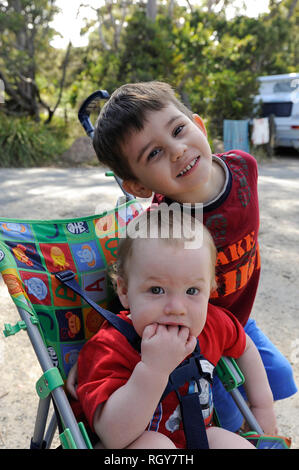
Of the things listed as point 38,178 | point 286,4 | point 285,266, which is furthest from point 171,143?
point 286,4

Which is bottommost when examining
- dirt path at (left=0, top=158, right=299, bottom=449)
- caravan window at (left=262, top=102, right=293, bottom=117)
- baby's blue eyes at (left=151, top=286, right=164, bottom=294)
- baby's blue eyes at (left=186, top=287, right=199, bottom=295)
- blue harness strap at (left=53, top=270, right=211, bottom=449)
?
dirt path at (left=0, top=158, right=299, bottom=449)

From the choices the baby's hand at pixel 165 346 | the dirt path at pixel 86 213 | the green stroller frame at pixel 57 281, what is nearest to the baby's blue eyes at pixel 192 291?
the baby's hand at pixel 165 346

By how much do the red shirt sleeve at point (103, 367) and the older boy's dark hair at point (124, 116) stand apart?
538 millimetres

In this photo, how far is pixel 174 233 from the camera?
3.92 feet

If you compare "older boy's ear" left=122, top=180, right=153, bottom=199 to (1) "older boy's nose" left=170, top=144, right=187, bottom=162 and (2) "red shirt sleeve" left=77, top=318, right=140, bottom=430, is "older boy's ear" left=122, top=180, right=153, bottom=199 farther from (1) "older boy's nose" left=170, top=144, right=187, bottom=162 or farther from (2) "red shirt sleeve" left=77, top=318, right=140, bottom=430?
(2) "red shirt sleeve" left=77, top=318, right=140, bottom=430

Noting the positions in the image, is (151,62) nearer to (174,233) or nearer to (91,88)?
(91,88)

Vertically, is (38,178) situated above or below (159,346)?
below

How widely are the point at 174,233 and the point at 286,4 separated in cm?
1730

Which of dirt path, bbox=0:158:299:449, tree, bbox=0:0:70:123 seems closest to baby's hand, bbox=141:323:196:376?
dirt path, bbox=0:158:299:449

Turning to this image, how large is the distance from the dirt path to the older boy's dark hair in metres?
0.84

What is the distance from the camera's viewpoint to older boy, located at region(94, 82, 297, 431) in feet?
4.23

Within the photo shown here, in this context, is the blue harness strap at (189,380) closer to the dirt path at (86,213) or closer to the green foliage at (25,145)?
the dirt path at (86,213)

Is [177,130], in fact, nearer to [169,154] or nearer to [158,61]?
[169,154]

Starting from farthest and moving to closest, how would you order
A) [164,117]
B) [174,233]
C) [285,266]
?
[285,266] → [164,117] → [174,233]
